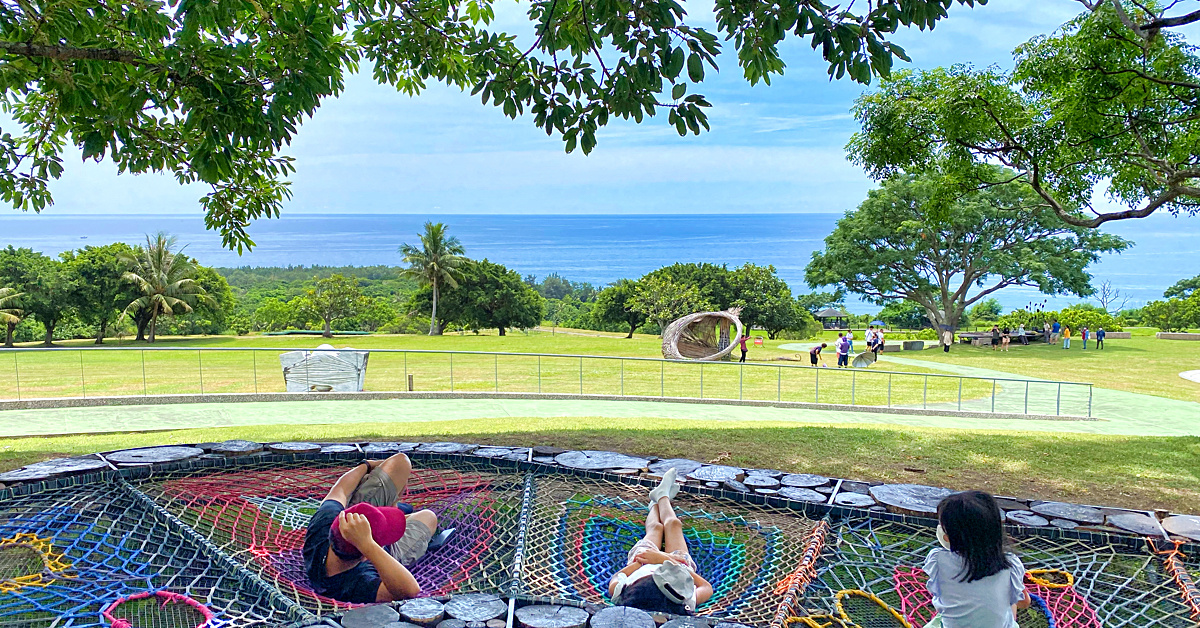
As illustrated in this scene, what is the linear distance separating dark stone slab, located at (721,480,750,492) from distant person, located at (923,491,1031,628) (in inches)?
87.4

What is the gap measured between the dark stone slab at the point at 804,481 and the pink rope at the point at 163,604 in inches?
149

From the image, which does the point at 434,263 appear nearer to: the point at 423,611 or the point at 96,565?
the point at 96,565

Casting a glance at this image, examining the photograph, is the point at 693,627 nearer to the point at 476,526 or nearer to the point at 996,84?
the point at 476,526

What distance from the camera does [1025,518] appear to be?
15.6 feet

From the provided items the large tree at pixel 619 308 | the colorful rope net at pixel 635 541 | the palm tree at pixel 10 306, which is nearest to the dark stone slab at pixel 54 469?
the colorful rope net at pixel 635 541

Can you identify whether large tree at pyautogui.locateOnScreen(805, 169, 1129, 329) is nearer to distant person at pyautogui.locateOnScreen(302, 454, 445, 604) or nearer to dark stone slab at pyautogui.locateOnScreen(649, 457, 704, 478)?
dark stone slab at pyautogui.locateOnScreen(649, 457, 704, 478)

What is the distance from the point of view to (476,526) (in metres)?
4.68

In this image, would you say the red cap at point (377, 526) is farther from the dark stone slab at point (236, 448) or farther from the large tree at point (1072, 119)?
the large tree at point (1072, 119)

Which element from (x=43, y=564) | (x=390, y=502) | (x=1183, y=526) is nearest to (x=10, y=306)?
(x=43, y=564)

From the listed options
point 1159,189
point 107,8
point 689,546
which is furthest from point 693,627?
point 1159,189

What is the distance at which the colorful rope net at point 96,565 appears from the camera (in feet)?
11.6

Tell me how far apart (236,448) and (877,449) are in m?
6.18

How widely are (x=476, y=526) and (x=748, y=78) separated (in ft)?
10.7

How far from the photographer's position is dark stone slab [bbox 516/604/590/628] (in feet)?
10.3
